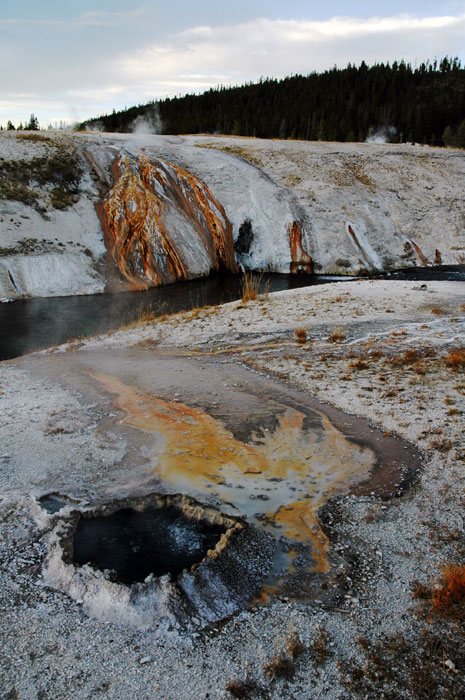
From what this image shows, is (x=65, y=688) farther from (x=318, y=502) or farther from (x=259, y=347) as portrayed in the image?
(x=259, y=347)

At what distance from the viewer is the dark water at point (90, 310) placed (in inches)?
565

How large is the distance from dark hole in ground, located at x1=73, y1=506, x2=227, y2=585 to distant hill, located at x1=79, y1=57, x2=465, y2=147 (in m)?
50.4

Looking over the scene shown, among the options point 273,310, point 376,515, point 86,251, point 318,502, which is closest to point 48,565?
point 318,502

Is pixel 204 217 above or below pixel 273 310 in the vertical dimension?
above

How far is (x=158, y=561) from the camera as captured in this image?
4.39m

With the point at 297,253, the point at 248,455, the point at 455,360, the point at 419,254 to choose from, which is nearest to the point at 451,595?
the point at 248,455

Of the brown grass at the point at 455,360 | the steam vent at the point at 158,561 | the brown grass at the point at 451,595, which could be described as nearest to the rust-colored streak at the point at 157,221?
the brown grass at the point at 455,360

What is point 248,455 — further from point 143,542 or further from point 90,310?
point 90,310

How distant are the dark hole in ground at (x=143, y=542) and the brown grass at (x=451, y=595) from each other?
1.97m

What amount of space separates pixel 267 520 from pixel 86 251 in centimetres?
Result: 1857

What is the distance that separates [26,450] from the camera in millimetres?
6246

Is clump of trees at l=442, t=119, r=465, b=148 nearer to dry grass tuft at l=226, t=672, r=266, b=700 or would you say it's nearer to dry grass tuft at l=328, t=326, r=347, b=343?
dry grass tuft at l=328, t=326, r=347, b=343

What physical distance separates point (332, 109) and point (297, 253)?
42.6 m

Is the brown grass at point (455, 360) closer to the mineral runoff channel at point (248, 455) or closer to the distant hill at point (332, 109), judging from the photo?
the mineral runoff channel at point (248, 455)
